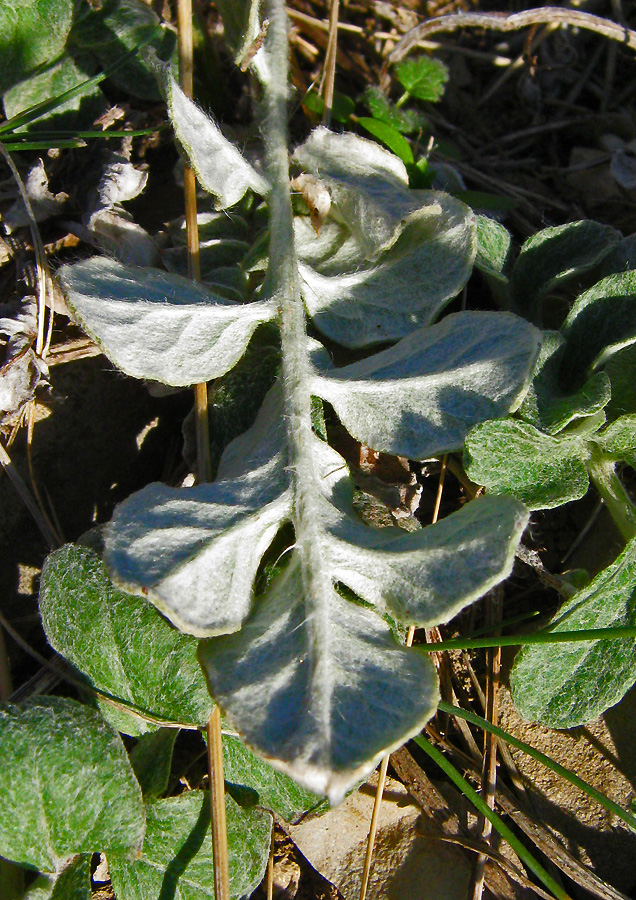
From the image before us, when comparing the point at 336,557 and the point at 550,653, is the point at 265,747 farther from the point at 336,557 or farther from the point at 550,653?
the point at 550,653

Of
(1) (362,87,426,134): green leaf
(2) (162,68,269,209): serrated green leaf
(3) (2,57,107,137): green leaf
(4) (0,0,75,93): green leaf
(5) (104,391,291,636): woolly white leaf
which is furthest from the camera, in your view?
(1) (362,87,426,134): green leaf

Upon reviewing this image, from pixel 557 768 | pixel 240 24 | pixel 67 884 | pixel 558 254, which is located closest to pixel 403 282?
pixel 558 254

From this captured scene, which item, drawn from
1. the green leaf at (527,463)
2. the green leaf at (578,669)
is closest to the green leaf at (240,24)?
the green leaf at (527,463)

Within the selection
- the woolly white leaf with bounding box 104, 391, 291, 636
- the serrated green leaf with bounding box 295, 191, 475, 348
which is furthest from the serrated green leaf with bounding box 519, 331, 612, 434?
the woolly white leaf with bounding box 104, 391, 291, 636

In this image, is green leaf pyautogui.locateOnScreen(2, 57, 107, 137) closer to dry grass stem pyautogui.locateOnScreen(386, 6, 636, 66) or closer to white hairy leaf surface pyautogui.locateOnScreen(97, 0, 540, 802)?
white hairy leaf surface pyautogui.locateOnScreen(97, 0, 540, 802)

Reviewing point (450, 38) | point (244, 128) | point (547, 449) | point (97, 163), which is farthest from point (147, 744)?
point (450, 38)

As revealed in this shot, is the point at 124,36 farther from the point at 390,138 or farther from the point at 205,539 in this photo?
the point at 205,539
